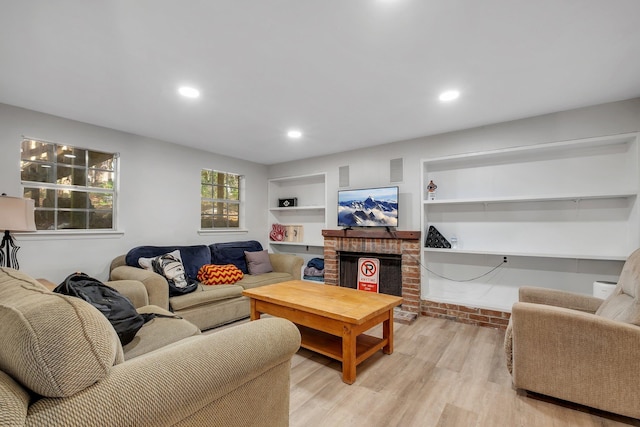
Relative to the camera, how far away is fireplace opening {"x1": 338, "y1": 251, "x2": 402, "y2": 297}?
4.08m

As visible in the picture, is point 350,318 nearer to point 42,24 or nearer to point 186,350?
point 186,350

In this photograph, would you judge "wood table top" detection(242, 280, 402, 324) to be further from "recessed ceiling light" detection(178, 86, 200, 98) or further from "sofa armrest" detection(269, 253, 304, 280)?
"recessed ceiling light" detection(178, 86, 200, 98)

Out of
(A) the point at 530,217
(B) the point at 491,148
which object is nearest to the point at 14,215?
(B) the point at 491,148

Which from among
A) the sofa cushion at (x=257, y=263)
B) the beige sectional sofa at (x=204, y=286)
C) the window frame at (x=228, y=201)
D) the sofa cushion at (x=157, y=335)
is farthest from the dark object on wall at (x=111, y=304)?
the window frame at (x=228, y=201)

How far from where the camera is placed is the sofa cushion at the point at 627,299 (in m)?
1.85

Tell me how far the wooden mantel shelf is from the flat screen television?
0.10m

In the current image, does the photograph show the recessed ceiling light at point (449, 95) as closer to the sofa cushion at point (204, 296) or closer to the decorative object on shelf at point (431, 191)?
the decorative object on shelf at point (431, 191)

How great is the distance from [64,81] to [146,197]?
5.60 ft

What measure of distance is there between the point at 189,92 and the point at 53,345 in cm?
235

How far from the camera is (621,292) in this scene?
2205 mm

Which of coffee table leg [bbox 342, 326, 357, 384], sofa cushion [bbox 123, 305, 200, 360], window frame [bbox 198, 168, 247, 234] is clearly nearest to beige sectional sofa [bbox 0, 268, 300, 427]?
sofa cushion [bbox 123, 305, 200, 360]

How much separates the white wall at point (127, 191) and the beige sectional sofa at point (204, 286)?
1.06 ft

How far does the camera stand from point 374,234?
4113 millimetres

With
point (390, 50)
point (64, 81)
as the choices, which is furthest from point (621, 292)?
point (64, 81)
